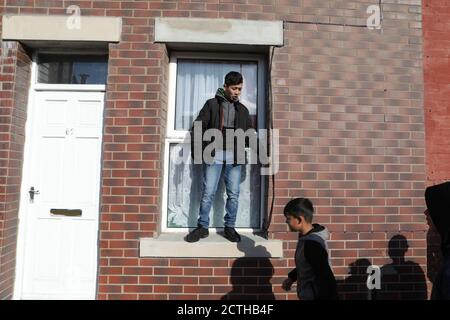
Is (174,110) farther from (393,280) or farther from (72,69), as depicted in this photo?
(393,280)

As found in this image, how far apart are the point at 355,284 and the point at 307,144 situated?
150cm

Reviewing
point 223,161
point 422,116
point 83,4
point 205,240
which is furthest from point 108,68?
point 422,116

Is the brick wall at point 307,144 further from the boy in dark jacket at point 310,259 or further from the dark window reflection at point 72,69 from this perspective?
the boy in dark jacket at point 310,259

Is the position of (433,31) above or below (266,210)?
above

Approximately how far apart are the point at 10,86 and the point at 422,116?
14.0 ft

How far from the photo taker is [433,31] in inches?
170

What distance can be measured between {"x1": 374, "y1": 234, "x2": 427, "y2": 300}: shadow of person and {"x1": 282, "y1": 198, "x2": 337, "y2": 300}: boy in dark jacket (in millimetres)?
1355

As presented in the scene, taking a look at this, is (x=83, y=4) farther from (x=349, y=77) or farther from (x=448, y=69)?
(x=448, y=69)

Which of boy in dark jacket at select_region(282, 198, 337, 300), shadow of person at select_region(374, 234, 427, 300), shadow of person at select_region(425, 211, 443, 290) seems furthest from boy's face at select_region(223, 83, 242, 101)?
shadow of person at select_region(425, 211, 443, 290)

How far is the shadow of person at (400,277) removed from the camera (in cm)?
391

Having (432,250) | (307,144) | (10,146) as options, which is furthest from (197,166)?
(432,250)

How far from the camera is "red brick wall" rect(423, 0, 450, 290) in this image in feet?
13.8

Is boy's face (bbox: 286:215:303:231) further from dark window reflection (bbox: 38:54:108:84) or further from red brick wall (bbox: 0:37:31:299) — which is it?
red brick wall (bbox: 0:37:31:299)

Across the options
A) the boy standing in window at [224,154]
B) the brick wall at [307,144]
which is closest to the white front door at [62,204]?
the brick wall at [307,144]
